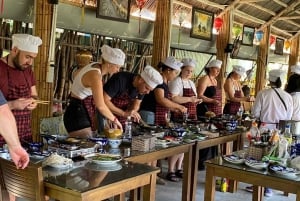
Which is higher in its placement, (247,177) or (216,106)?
(216,106)

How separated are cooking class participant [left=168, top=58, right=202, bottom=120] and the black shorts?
1.67 metres

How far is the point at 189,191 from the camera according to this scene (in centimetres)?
402

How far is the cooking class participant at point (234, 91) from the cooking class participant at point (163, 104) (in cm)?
128

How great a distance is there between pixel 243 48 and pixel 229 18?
1.47 metres

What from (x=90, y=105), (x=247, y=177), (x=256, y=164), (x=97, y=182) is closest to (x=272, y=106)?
(x=256, y=164)

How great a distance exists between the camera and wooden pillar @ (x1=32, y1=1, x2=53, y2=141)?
194 inches

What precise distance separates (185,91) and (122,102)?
149 cm

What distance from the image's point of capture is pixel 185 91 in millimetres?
5148

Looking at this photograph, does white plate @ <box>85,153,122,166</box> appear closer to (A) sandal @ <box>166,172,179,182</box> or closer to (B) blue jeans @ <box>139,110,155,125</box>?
(B) blue jeans @ <box>139,110,155,125</box>

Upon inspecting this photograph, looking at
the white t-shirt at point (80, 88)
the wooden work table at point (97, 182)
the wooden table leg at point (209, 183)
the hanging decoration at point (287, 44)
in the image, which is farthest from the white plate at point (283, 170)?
the hanging decoration at point (287, 44)

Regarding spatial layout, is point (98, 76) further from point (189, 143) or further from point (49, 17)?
point (49, 17)

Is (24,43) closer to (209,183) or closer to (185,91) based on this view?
(209,183)

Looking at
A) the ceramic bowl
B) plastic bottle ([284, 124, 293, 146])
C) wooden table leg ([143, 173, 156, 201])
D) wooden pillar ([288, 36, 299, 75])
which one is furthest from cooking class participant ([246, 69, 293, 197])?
wooden pillar ([288, 36, 299, 75])

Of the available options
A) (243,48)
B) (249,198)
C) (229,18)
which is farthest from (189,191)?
(243,48)
